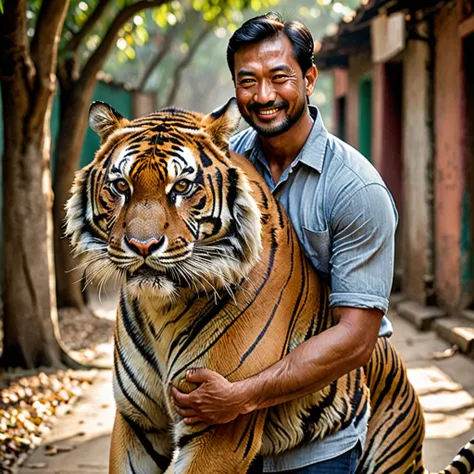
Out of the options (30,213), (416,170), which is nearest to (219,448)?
(30,213)

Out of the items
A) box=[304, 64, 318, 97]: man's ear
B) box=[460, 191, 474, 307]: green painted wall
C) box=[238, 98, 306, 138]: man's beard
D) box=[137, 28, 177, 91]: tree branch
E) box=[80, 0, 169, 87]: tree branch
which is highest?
box=[137, 28, 177, 91]: tree branch

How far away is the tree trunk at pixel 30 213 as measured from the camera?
6359mm

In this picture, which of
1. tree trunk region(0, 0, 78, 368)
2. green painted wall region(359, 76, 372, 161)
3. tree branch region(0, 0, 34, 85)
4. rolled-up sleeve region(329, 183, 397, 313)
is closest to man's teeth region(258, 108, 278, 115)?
rolled-up sleeve region(329, 183, 397, 313)

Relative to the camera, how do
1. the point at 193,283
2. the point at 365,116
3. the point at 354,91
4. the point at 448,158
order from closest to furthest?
1. the point at 193,283
2. the point at 448,158
3. the point at 365,116
4. the point at 354,91

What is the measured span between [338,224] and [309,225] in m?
0.10

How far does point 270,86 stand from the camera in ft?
7.88

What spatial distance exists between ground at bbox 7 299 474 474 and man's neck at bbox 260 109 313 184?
2778 millimetres

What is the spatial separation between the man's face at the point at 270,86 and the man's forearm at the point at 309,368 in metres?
0.62

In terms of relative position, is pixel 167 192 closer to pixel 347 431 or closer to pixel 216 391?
pixel 216 391

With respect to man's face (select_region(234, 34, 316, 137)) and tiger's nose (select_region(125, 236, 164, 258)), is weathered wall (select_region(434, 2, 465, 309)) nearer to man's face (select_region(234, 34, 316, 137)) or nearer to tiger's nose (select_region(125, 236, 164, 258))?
man's face (select_region(234, 34, 316, 137))

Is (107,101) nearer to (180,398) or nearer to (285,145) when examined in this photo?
(285,145)

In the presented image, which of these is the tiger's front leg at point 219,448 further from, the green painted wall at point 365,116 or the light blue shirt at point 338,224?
the green painted wall at point 365,116

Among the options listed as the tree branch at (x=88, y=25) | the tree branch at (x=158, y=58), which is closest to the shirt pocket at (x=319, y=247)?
the tree branch at (x=88, y=25)

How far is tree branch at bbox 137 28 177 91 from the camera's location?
16781 mm
